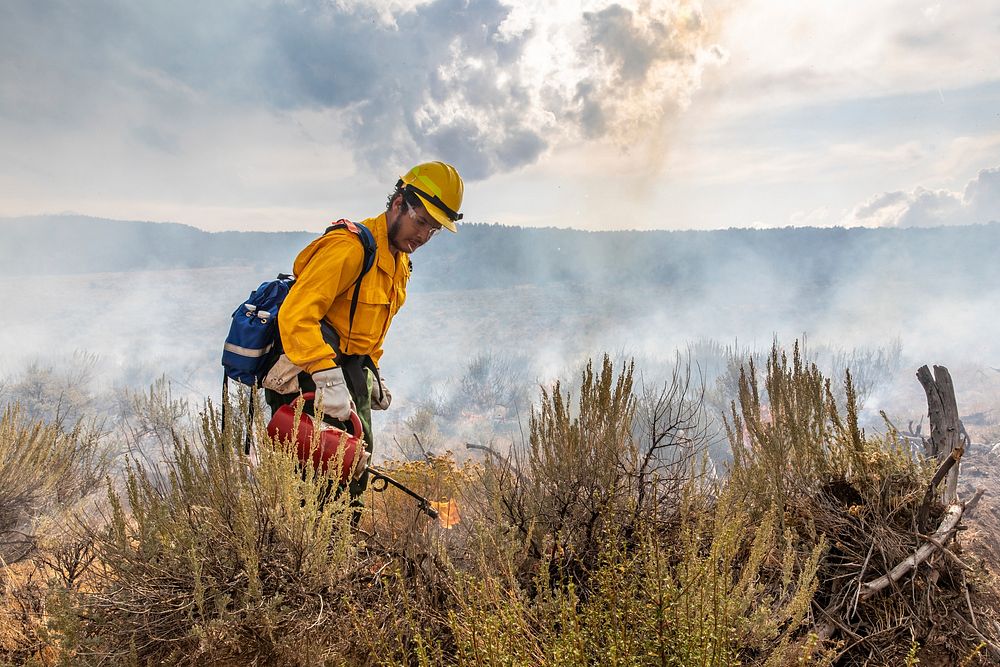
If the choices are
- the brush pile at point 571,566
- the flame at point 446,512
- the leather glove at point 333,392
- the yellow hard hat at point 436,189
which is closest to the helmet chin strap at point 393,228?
the yellow hard hat at point 436,189

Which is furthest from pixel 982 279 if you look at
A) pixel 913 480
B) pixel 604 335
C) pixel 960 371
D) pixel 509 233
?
pixel 913 480

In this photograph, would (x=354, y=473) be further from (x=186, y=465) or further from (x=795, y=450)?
(x=795, y=450)

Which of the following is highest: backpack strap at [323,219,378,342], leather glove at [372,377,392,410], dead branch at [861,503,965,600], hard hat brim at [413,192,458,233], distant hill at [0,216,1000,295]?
distant hill at [0,216,1000,295]

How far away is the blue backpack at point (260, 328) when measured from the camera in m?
2.79

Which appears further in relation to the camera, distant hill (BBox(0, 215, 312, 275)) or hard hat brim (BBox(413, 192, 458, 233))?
distant hill (BBox(0, 215, 312, 275))

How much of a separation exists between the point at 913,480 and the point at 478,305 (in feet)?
153

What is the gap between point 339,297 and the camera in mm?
2988

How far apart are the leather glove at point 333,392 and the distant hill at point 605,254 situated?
49.7 metres

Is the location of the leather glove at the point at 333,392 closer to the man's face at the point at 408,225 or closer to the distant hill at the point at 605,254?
the man's face at the point at 408,225

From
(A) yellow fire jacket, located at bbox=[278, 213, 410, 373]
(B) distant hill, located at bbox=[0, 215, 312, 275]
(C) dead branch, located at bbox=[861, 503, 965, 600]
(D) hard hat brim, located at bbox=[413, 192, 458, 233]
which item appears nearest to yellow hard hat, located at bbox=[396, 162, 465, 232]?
(D) hard hat brim, located at bbox=[413, 192, 458, 233]

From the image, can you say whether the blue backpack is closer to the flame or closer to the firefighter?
the firefighter

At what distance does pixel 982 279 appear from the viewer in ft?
180

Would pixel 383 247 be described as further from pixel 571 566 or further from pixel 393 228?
pixel 571 566

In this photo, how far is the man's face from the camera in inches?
118
